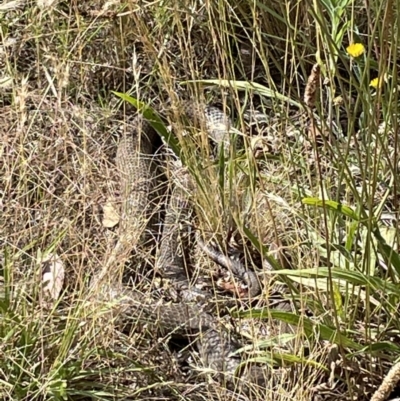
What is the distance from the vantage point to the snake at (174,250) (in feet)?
8.61

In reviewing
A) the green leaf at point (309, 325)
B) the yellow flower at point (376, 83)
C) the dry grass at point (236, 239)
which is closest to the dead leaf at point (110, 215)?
the dry grass at point (236, 239)

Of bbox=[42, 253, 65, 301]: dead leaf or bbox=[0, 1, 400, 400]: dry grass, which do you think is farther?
bbox=[42, 253, 65, 301]: dead leaf

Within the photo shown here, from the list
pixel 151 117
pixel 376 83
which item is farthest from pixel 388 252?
pixel 151 117

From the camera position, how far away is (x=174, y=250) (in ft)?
10.2

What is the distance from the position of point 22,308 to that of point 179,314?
59 cm

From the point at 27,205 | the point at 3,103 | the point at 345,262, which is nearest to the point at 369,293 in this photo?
the point at 345,262

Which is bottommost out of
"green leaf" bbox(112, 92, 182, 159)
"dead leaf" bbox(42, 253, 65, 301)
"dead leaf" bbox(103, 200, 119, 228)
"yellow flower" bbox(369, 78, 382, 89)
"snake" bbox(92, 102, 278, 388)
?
"snake" bbox(92, 102, 278, 388)

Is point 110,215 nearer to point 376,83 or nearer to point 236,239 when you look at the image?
point 236,239

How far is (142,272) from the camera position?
2969 mm

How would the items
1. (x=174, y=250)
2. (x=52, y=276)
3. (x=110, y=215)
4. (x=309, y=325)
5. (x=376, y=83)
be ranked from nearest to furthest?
(x=376, y=83)
(x=309, y=325)
(x=52, y=276)
(x=110, y=215)
(x=174, y=250)

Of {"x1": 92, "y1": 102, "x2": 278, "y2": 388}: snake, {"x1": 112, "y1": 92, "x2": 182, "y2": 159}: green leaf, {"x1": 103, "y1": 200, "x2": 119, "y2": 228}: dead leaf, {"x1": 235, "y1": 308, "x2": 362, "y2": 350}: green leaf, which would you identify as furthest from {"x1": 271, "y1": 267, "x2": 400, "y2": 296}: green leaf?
{"x1": 103, "y1": 200, "x2": 119, "y2": 228}: dead leaf

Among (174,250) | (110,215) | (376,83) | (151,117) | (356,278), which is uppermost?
(376,83)

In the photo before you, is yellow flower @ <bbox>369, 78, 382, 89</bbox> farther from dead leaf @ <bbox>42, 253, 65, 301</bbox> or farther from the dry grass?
dead leaf @ <bbox>42, 253, 65, 301</bbox>

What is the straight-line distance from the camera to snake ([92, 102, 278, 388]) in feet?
8.61
